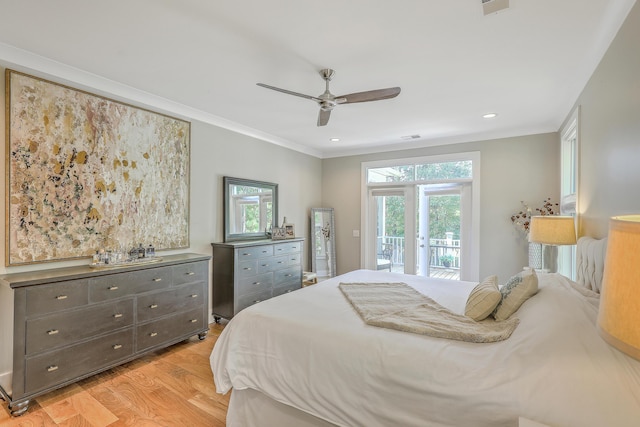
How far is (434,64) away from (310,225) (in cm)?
373

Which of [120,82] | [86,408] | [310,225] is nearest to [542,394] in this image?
[86,408]

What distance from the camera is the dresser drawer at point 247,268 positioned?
384 cm

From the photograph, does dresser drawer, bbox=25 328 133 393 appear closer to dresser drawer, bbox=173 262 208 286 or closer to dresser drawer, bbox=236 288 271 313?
dresser drawer, bbox=173 262 208 286

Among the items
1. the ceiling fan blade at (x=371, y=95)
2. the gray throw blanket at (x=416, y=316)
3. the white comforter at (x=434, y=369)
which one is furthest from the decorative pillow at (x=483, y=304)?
the ceiling fan blade at (x=371, y=95)

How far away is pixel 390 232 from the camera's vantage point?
562 centimetres

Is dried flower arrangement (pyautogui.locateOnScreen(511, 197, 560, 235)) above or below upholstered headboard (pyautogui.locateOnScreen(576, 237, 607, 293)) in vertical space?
above

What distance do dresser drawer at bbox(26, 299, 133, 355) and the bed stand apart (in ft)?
4.00

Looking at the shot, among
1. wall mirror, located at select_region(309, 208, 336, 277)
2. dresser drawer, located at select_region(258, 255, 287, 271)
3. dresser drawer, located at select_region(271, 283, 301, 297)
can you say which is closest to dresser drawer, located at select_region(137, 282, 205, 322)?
dresser drawer, located at select_region(258, 255, 287, 271)

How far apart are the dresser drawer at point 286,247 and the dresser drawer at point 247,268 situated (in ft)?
1.38

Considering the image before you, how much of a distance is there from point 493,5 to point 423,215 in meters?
3.82

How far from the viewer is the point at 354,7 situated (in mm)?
1854

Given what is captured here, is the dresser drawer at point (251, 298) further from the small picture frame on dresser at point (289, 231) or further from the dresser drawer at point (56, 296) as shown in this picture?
the dresser drawer at point (56, 296)

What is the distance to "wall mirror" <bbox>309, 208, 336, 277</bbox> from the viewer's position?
5.75 meters

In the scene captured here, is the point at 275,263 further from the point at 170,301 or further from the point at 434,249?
the point at 434,249
